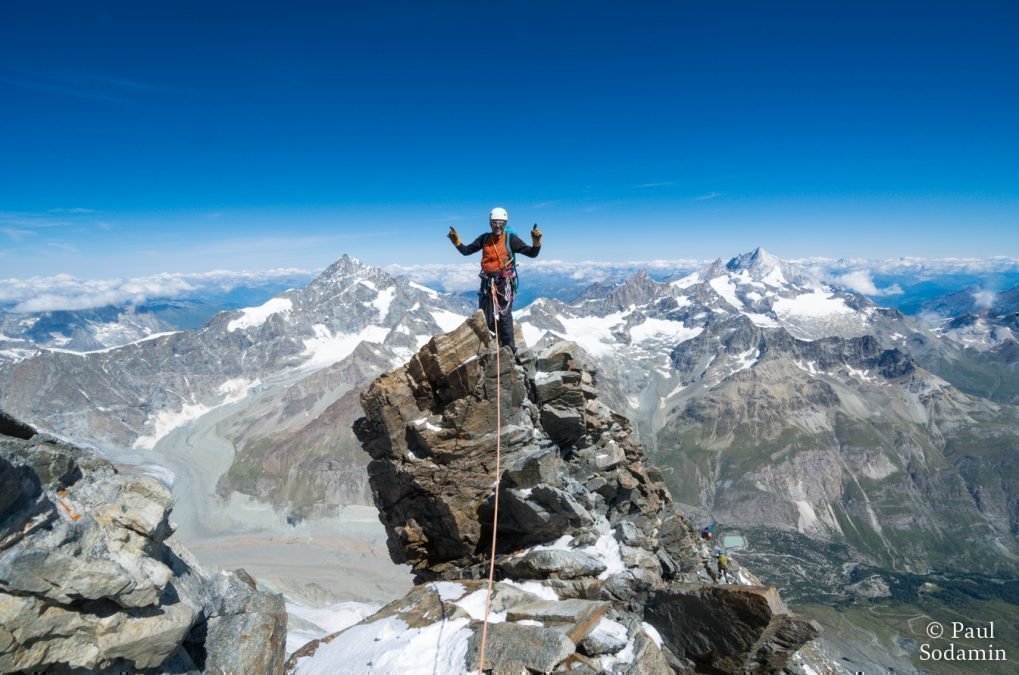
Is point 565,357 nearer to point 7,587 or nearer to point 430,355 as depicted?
point 430,355

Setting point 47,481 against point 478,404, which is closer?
point 47,481

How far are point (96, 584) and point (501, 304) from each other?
1700cm

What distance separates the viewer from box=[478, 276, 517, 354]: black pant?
2259 cm

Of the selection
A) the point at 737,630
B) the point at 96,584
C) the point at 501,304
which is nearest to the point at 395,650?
the point at 96,584

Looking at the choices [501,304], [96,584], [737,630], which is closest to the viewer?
[96,584]

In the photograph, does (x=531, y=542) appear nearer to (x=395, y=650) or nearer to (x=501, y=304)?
(x=395, y=650)

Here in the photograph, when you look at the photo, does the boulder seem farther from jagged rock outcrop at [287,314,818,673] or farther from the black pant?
the black pant

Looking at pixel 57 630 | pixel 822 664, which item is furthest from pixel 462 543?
pixel 822 664

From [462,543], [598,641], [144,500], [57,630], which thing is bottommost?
[462,543]

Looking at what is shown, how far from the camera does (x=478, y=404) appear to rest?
22656 mm

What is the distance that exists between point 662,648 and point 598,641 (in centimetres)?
305

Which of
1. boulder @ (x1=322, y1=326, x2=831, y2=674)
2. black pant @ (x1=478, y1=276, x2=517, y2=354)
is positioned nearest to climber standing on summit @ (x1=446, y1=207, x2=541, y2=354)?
black pant @ (x1=478, y1=276, x2=517, y2=354)

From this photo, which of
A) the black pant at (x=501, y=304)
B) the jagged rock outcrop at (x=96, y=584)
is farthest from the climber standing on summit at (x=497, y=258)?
the jagged rock outcrop at (x=96, y=584)

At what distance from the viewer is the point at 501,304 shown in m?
23.3
